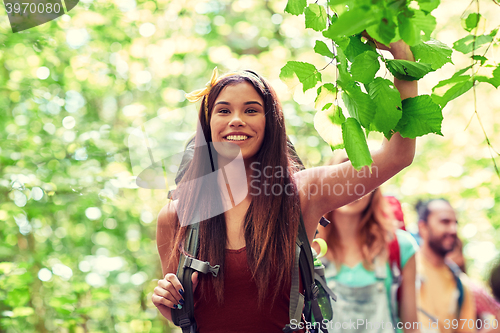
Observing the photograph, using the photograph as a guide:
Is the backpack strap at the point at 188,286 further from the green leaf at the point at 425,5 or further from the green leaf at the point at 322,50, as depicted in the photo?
the green leaf at the point at 425,5

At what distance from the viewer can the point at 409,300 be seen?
2207mm

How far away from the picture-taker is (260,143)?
137 cm

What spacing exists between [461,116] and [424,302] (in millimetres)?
4043

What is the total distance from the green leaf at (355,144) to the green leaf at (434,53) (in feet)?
0.80

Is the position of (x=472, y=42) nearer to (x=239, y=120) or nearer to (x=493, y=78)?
(x=493, y=78)

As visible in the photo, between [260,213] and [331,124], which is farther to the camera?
[260,213]

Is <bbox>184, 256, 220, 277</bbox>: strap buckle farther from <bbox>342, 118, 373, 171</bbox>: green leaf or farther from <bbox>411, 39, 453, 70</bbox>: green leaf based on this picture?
<bbox>411, 39, 453, 70</bbox>: green leaf

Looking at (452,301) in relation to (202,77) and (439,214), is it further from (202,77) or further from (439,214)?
(202,77)

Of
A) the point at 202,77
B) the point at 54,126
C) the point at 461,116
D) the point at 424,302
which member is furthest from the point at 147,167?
the point at 461,116

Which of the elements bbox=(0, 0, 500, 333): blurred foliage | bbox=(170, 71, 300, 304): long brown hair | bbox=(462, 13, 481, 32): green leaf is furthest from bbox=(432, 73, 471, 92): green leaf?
bbox=(0, 0, 500, 333): blurred foliage

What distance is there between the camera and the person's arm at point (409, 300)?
2195 millimetres

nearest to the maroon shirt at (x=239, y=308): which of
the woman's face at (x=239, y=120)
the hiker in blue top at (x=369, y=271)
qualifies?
the woman's face at (x=239, y=120)

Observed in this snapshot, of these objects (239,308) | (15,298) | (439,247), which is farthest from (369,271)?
(15,298)

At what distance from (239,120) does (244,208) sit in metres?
0.32
